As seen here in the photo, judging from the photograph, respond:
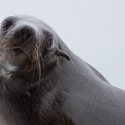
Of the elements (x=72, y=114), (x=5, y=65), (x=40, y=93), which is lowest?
(x=72, y=114)

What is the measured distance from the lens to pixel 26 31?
1417mm

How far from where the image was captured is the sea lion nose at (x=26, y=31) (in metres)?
1.40

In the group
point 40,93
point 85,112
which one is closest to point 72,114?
point 85,112

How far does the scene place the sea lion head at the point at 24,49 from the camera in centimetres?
140

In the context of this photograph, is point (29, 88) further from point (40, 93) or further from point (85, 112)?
point (85, 112)

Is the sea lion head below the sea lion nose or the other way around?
below

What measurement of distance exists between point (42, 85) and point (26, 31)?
33 cm

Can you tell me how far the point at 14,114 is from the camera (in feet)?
5.30

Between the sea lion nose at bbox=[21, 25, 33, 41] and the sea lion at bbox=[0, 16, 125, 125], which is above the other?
the sea lion nose at bbox=[21, 25, 33, 41]

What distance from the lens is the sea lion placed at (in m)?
1.43

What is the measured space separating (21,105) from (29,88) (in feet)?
0.32

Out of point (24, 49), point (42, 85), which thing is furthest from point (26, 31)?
point (42, 85)

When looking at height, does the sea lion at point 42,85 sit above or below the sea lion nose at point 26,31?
below

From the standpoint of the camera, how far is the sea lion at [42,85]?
4.68 ft
